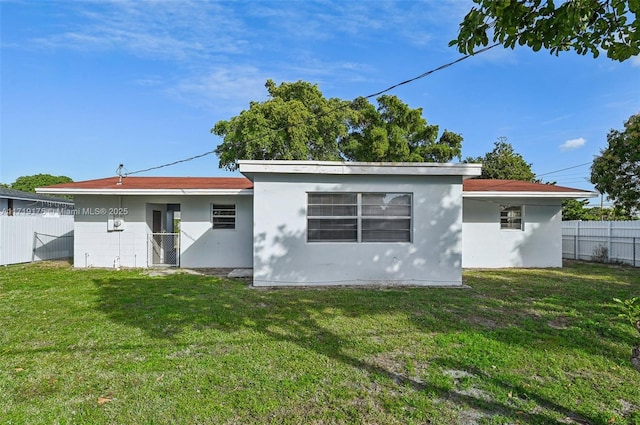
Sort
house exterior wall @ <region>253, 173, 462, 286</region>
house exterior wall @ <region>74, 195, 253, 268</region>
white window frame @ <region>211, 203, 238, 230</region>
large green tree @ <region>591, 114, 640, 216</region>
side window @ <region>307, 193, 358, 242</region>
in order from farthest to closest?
1. large green tree @ <region>591, 114, 640, 216</region>
2. white window frame @ <region>211, 203, 238, 230</region>
3. house exterior wall @ <region>74, 195, 253, 268</region>
4. side window @ <region>307, 193, 358, 242</region>
5. house exterior wall @ <region>253, 173, 462, 286</region>

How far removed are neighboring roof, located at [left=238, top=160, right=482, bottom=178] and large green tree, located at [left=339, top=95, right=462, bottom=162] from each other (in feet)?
47.8

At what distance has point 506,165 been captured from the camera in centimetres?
2761

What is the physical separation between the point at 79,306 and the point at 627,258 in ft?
54.9

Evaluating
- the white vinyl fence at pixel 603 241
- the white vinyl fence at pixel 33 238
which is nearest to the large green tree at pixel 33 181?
the white vinyl fence at pixel 33 238

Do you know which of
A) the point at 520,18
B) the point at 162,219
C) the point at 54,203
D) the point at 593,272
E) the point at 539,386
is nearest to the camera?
the point at 520,18

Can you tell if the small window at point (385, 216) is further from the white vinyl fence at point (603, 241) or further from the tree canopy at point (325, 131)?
the white vinyl fence at point (603, 241)

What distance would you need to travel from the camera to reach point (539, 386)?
3.62 m

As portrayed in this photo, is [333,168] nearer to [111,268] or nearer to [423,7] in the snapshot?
[423,7]

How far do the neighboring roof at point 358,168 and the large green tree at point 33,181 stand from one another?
150 feet

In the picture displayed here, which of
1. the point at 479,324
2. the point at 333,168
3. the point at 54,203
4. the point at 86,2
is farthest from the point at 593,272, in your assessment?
the point at 54,203

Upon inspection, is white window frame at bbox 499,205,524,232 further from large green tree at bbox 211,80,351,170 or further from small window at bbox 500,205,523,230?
large green tree at bbox 211,80,351,170

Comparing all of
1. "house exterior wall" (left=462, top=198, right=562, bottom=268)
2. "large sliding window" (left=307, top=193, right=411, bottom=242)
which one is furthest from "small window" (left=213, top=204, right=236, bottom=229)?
"house exterior wall" (left=462, top=198, right=562, bottom=268)

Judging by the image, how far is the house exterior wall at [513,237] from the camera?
40.8 feet

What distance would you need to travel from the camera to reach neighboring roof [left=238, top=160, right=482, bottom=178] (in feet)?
28.1
